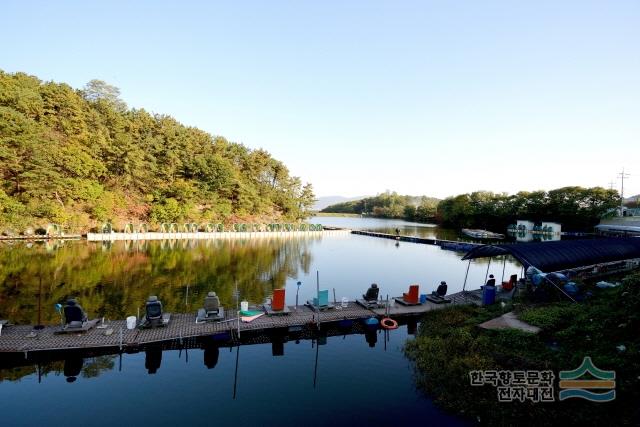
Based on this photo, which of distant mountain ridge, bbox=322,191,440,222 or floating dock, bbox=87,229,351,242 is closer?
floating dock, bbox=87,229,351,242

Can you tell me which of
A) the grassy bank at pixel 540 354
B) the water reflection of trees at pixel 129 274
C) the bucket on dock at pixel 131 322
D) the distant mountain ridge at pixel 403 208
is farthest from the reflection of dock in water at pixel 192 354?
the distant mountain ridge at pixel 403 208

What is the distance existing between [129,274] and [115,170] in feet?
142

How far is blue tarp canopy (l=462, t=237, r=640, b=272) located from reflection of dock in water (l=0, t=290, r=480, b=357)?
5.93m

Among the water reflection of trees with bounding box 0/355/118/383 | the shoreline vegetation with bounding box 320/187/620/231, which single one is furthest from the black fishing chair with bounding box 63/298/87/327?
the shoreline vegetation with bounding box 320/187/620/231

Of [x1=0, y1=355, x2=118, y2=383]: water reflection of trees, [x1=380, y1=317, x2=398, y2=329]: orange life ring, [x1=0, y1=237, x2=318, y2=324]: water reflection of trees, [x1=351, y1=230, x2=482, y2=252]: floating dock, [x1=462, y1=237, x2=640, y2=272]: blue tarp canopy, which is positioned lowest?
[x1=0, y1=355, x2=118, y2=383]: water reflection of trees

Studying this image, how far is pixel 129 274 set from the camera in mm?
29516

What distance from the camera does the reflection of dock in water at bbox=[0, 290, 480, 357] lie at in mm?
14062

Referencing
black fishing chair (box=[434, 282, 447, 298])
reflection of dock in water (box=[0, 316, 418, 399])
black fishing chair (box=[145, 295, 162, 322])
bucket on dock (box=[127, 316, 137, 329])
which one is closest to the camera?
reflection of dock in water (box=[0, 316, 418, 399])

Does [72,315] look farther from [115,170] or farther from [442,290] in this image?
[115,170]

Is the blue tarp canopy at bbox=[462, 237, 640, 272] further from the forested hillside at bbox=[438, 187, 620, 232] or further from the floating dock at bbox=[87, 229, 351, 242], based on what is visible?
the forested hillside at bbox=[438, 187, 620, 232]

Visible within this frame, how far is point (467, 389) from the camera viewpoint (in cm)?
1140

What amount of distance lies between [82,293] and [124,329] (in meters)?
10.6

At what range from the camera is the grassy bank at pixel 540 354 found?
31.7 feet

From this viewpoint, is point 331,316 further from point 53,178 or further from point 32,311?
point 53,178
